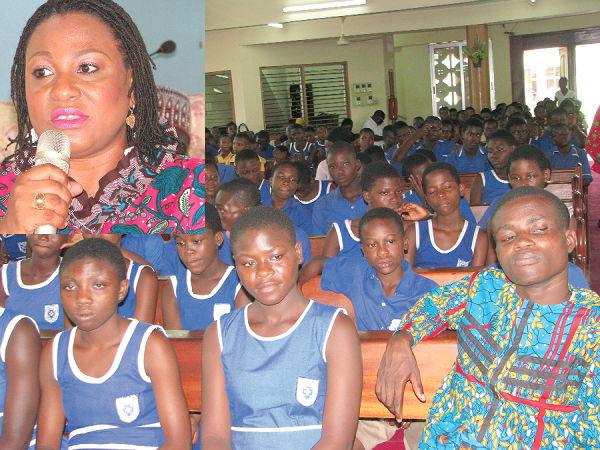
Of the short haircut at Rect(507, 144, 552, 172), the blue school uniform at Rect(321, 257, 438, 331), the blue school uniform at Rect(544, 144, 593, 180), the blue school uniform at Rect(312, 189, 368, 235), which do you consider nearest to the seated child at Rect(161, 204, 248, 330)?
the blue school uniform at Rect(321, 257, 438, 331)

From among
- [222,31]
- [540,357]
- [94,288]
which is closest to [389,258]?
[540,357]

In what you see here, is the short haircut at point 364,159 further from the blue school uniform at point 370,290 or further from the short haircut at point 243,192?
the blue school uniform at point 370,290

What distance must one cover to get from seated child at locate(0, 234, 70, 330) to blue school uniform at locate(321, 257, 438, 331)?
1.15 metres

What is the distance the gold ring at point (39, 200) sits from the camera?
1.42m

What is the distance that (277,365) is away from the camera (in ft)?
5.04

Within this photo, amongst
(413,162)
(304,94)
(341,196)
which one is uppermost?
(304,94)

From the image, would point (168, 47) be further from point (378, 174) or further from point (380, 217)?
point (378, 174)

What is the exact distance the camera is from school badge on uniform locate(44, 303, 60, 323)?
95.0 inches

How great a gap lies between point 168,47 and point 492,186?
3338 millimetres

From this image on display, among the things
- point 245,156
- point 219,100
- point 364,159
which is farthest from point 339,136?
point 219,100

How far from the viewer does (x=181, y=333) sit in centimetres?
189

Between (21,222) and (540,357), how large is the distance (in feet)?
4.53

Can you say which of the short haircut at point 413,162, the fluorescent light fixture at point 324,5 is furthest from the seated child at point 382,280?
the fluorescent light fixture at point 324,5

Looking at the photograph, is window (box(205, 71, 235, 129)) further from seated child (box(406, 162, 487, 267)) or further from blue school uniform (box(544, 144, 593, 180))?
seated child (box(406, 162, 487, 267))
